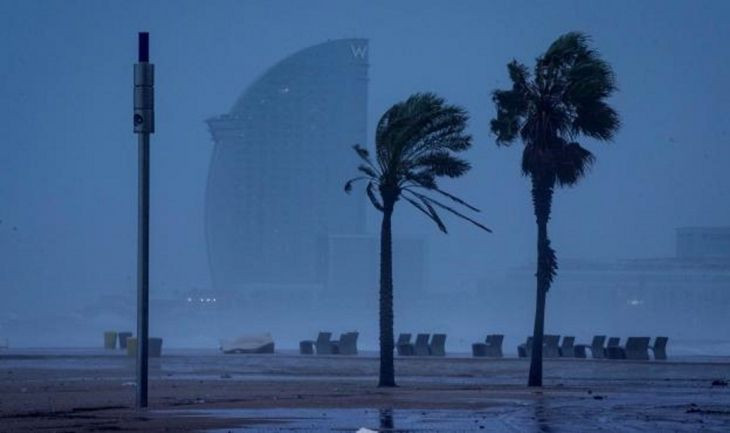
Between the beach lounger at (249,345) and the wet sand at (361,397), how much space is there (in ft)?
40.3

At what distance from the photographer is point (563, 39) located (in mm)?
36156

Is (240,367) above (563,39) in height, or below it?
below

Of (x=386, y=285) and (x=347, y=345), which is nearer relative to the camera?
(x=386, y=285)

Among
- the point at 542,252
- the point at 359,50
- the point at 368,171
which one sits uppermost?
the point at 359,50

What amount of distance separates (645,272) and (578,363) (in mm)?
123284

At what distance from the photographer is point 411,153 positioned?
3694 centimetres

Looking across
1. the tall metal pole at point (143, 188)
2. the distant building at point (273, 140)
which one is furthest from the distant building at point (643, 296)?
the tall metal pole at point (143, 188)

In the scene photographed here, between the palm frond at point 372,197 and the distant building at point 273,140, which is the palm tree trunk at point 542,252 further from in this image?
the distant building at point 273,140

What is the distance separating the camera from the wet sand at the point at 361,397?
21.7 m

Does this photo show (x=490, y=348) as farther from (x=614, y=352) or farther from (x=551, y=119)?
(x=551, y=119)

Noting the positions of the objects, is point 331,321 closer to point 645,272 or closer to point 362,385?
point 645,272

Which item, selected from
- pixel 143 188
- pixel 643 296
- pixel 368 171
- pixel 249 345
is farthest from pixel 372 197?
pixel 643 296

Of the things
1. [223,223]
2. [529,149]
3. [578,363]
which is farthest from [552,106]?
[223,223]

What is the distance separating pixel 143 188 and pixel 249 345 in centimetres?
3850
